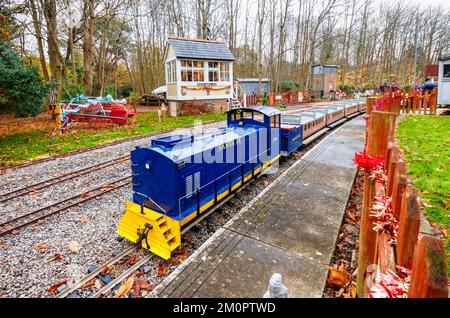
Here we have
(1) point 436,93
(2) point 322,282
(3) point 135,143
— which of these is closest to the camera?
(2) point 322,282

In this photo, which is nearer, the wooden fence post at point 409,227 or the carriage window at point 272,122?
the wooden fence post at point 409,227

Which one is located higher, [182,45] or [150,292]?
[182,45]

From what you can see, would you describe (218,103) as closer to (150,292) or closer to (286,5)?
(286,5)

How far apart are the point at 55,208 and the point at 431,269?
823 centimetres

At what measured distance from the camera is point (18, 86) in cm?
1433

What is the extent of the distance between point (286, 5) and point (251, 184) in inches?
1204

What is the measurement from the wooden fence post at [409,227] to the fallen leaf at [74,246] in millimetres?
5716

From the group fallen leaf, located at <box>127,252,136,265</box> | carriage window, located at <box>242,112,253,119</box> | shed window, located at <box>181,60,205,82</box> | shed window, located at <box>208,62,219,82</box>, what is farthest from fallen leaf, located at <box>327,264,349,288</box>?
shed window, located at <box>208,62,219,82</box>

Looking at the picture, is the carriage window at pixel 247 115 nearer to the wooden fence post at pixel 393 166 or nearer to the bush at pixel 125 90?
the wooden fence post at pixel 393 166

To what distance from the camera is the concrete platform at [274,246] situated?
4.16 meters

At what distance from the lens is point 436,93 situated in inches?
659

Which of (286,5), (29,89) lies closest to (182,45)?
(29,89)

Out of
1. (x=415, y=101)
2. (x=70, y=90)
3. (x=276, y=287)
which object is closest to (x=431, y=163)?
(x=276, y=287)

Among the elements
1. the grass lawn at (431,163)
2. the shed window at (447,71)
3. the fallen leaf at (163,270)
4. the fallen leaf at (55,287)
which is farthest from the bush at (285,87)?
the fallen leaf at (55,287)
